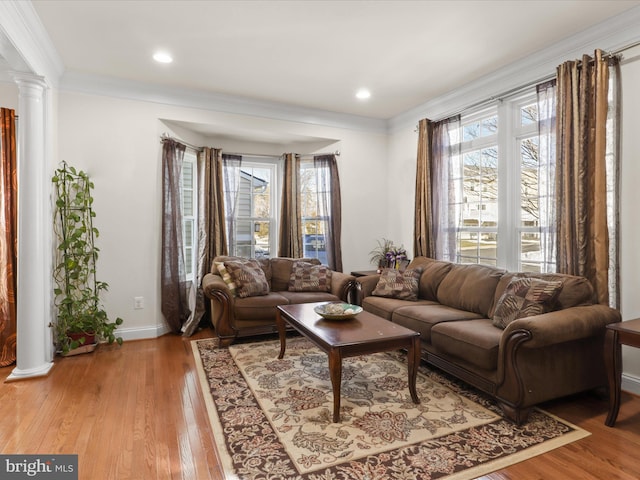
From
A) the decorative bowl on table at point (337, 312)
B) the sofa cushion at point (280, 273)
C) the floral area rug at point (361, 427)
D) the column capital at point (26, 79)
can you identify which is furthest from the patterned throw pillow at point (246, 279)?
the column capital at point (26, 79)

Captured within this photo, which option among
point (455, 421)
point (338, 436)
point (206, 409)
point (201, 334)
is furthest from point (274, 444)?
point (201, 334)

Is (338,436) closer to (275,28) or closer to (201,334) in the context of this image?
(201,334)

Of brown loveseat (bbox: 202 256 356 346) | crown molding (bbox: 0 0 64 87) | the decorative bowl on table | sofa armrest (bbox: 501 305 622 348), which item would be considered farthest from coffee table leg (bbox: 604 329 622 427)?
crown molding (bbox: 0 0 64 87)

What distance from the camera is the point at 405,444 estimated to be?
204 cm

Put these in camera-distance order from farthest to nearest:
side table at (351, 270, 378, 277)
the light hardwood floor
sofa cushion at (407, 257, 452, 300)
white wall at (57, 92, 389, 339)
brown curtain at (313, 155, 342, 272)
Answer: brown curtain at (313, 155, 342, 272) → side table at (351, 270, 378, 277) → sofa cushion at (407, 257, 452, 300) → white wall at (57, 92, 389, 339) → the light hardwood floor

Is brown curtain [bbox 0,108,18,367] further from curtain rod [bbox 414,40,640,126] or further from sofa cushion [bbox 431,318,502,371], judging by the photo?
curtain rod [bbox 414,40,640,126]

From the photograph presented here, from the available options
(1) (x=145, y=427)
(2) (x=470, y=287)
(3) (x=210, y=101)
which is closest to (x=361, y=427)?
(1) (x=145, y=427)

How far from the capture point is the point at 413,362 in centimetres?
251

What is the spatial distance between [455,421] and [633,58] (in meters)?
2.89

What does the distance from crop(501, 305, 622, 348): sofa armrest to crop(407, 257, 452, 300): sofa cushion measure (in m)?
1.37

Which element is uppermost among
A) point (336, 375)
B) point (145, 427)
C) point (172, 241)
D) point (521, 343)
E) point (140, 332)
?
point (172, 241)

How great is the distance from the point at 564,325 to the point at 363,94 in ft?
10.3

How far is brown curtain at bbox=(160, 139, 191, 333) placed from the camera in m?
4.09

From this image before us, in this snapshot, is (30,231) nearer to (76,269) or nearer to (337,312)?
(76,269)
